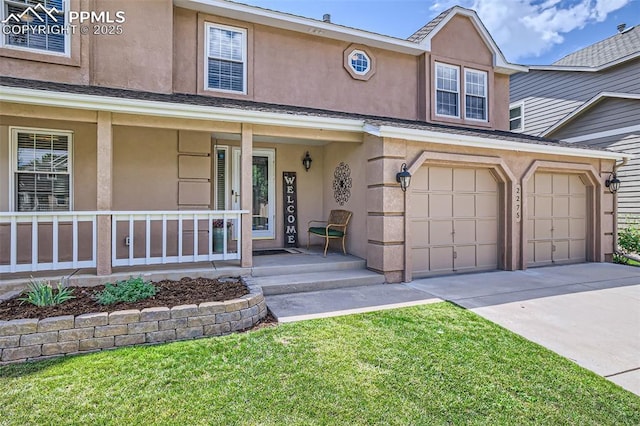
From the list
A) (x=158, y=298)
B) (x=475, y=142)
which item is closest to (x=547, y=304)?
(x=475, y=142)

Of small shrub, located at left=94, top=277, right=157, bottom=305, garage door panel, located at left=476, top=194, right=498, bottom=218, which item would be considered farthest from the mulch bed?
garage door panel, located at left=476, top=194, right=498, bottom=218

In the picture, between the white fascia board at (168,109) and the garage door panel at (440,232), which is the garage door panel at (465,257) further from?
the white fascia board at (168,109)

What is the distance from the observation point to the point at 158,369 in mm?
3193

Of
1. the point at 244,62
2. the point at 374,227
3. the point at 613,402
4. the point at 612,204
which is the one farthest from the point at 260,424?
the point at 612,204

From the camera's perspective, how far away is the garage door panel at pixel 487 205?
770 cm

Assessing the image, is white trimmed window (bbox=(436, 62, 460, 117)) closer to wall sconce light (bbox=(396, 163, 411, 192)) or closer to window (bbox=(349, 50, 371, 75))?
window (bbox=(349, 50, 371, 75))

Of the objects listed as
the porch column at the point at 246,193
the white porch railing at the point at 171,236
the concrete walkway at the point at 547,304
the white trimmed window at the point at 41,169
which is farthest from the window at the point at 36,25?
the concrete walkway at the point at 547,304

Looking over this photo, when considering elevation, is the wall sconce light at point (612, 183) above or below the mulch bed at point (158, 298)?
above

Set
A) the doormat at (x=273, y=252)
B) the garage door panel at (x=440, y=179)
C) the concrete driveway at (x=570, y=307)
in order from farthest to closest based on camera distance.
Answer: the doormat at (x=273, y=252) → the garage door panel at (x=440, y=179) → the concrete driveway at (x=570, y=307)

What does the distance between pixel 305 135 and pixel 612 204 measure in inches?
329

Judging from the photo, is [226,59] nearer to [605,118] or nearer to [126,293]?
[126,293]

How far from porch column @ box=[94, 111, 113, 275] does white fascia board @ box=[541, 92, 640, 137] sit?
1380 centimetres

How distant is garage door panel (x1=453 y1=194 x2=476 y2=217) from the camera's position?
293 inches

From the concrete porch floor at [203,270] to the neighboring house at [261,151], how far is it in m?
0.19
